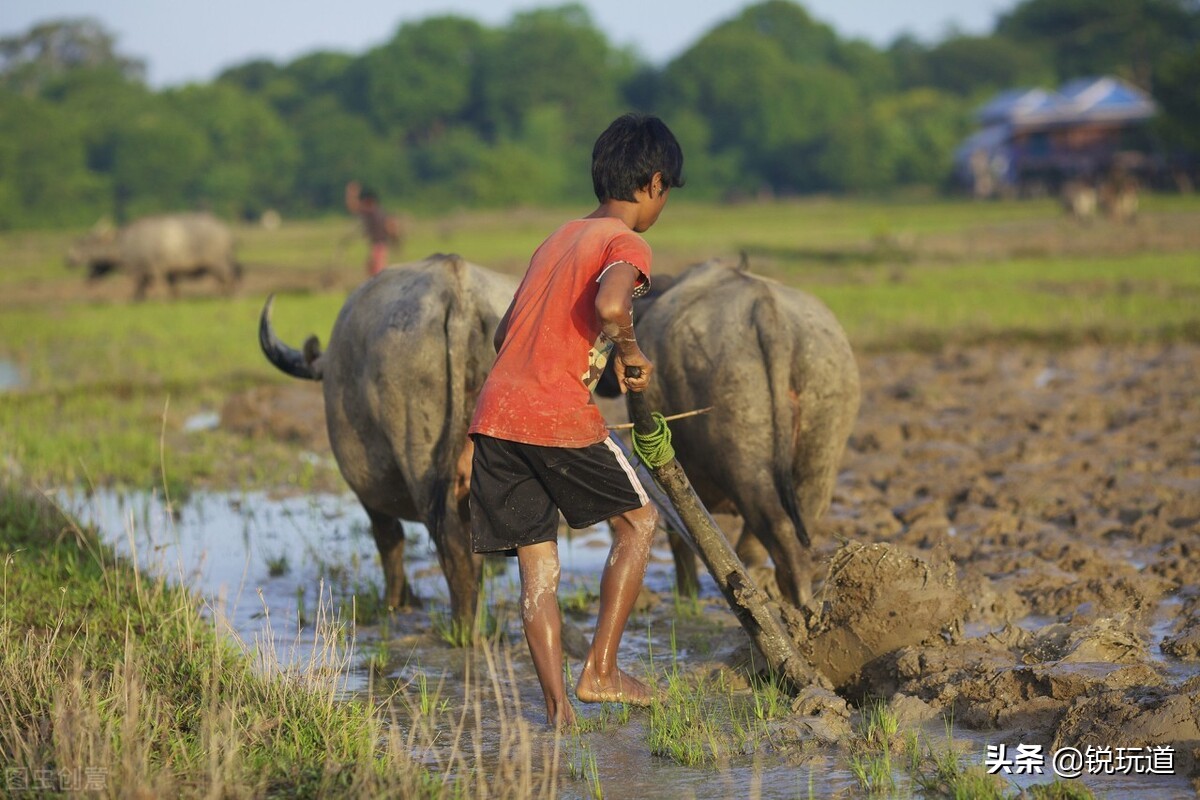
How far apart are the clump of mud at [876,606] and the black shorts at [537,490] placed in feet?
2.55

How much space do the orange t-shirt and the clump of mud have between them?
3.14 feet

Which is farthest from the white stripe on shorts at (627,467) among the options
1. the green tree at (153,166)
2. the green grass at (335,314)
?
the green tree at (153,166)

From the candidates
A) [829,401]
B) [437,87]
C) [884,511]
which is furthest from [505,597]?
[437,87]

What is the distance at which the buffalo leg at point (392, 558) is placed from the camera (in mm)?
5508

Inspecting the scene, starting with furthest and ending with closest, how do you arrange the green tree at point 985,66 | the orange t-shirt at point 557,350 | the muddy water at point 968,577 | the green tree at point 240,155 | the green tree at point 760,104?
1. the green tree at point 985,66
2. the green tree at point 760,104
3. the green tree at point 240,155
4. the orange t-shirt at point 557,350
5. the muddy water at point 968,577

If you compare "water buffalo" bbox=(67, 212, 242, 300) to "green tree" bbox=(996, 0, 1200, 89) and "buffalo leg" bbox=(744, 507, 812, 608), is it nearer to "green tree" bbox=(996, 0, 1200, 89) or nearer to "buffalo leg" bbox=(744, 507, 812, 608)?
"buffalo leg" bbox=(744, 507, 812, 608)

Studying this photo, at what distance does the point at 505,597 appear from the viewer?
217 inches

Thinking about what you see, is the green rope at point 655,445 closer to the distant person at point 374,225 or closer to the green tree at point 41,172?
the distant person at point 374,225

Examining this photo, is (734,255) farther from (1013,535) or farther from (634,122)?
(634,122)

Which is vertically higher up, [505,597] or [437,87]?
[437,87]

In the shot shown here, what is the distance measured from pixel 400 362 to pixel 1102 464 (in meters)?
4.00

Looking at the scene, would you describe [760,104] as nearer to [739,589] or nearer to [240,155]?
A: [240,155]

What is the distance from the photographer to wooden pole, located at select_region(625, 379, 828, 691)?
13.0 feet

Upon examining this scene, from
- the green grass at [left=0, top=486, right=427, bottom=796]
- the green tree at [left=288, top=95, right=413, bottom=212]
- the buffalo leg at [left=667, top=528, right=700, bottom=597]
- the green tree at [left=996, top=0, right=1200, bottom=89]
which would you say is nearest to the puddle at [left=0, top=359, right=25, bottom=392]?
the green grass at [left=0, top=486, right=427, bottom=796]
